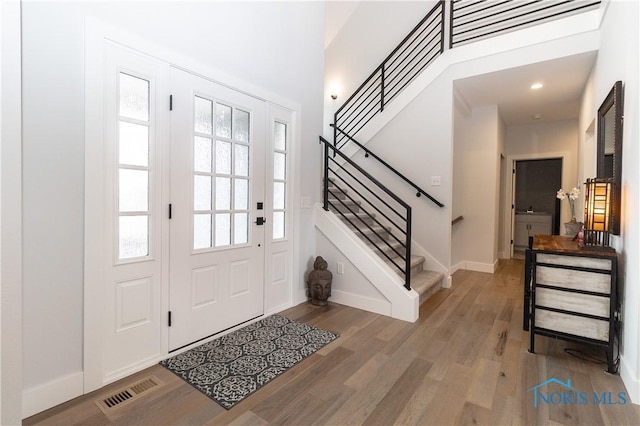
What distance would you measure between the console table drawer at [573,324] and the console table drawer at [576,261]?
0.38 meters

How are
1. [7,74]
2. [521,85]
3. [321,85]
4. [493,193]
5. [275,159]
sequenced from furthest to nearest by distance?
[493,193] → [521,85] → [321,85] → [275,159] → [7,74]

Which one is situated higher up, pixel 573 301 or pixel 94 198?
pixel 94 198

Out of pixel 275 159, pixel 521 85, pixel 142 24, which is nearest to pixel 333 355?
pixel 275 159

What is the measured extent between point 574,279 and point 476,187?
323 centimetres

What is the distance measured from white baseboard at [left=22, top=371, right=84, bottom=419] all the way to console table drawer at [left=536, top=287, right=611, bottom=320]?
3206 millimetres

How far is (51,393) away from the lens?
66.7 inches

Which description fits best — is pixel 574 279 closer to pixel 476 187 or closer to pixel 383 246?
pixel 383 246

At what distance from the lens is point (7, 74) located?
146 centimetres

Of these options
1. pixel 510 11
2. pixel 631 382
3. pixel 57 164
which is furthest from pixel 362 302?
pixel 510 11

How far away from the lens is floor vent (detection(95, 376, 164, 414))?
172cm

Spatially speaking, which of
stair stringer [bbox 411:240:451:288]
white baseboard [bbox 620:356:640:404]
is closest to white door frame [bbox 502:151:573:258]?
stair stringer [bbox 411:240:451:288]

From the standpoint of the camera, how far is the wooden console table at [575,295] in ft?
6.87

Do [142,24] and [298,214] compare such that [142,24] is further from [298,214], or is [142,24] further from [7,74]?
[298,214]

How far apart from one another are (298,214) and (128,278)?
5.79ft
